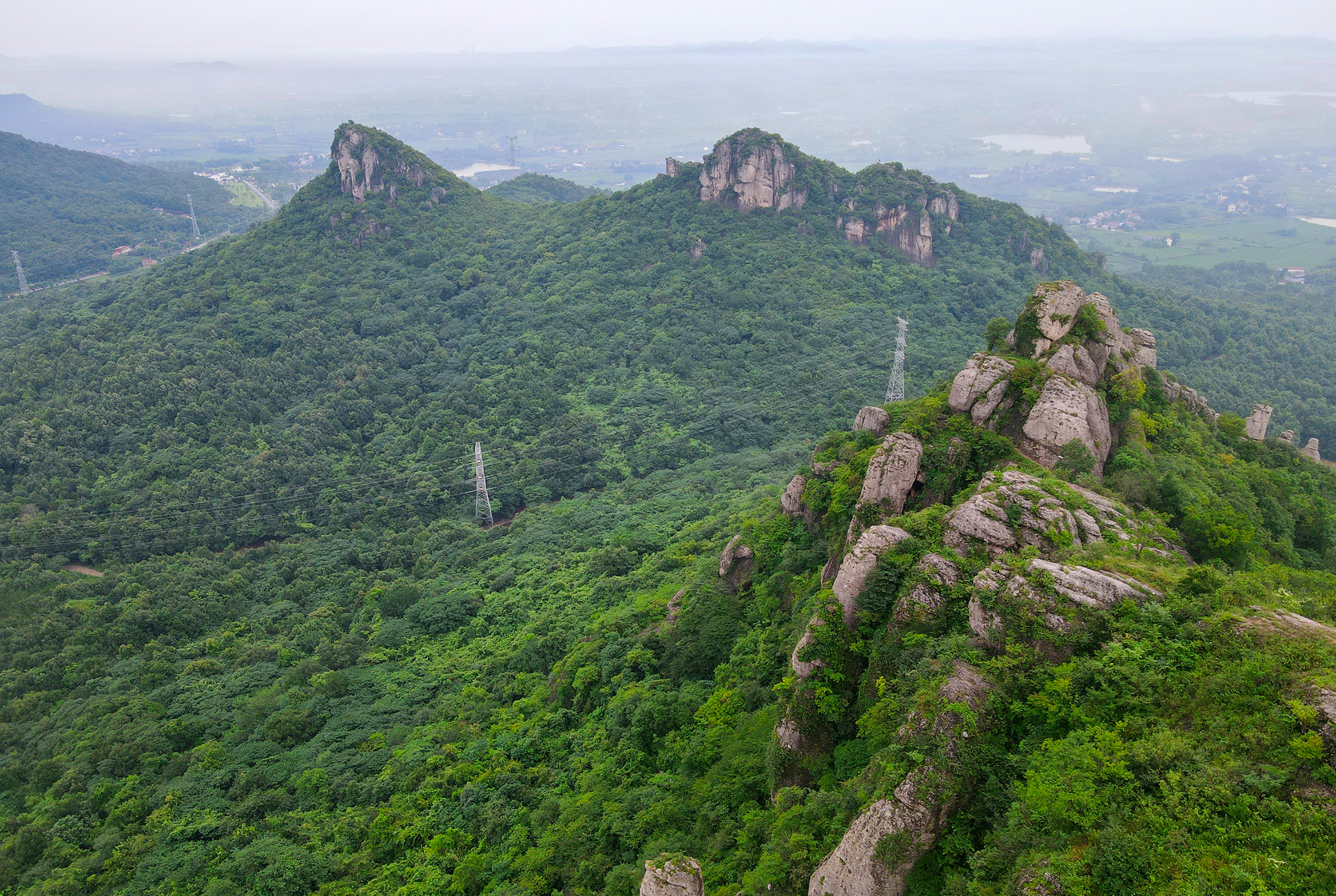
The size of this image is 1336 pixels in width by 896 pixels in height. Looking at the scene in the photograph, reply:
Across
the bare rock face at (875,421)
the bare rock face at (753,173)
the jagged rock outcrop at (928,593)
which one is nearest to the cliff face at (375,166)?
the bare rock face at (753,173)

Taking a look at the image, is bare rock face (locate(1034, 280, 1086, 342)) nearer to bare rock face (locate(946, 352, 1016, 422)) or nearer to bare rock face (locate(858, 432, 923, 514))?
bare rock face (locate(946, 352, 1016, 422))

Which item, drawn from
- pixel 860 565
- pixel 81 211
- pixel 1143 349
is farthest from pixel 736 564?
pixel 81 211

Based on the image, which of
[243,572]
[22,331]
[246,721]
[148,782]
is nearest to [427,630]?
[246,721]

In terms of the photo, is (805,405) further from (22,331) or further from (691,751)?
(22,331)

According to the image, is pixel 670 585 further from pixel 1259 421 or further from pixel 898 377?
pixel 1259 421

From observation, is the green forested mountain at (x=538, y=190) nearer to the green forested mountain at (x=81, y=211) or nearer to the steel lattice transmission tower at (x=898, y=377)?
the green forested mountain at (x=81, y=211)

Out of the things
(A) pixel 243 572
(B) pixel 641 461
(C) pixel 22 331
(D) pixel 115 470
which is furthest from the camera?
(C) pixel 22 331

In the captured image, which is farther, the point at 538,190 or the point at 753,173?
the point at 538,190
